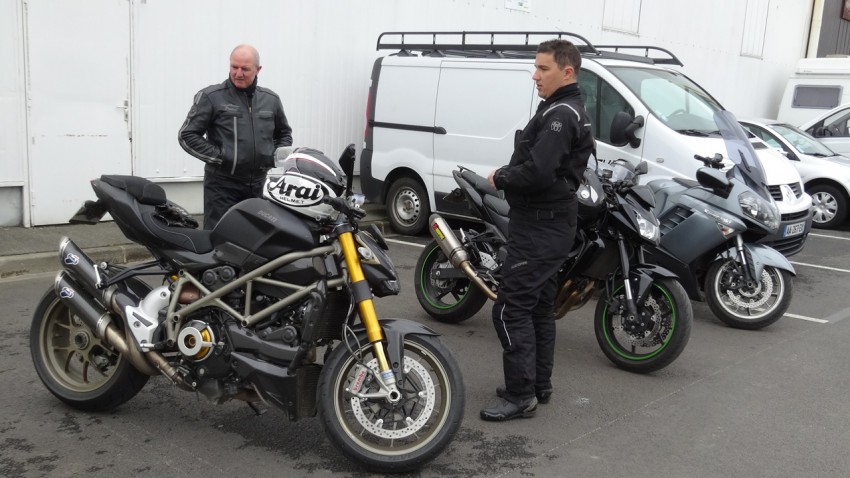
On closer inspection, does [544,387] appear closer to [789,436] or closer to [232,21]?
[789,436]

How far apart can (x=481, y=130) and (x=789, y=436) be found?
5403 millimetres

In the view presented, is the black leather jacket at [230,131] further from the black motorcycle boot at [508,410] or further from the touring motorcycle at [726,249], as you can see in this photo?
the touring motorcycle at [726,249]

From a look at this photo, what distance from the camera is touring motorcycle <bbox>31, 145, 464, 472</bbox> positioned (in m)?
3.77

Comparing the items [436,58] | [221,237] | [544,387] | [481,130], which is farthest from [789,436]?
[436,58]

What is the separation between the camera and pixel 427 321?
6633mm

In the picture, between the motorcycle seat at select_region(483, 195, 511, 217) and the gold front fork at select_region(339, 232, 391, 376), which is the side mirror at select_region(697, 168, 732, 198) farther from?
the gold front fork at select_region(339, 232, 391, 376)

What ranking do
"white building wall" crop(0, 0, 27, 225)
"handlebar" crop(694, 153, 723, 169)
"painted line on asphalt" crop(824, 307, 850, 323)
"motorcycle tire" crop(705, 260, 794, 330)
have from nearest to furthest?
"motorcycle tire" crop(705, 260, 794, 330) < "handlebar" crop(694, 153, 723, 169) < "painted line on asphalt" crop(824, 307, 850, 323) < "white building wall" crop(0, 0, 27, 225)

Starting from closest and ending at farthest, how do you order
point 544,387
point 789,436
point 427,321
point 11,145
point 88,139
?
point 789,436, point 544,387, point 427,321, point 11,145, point 88,139

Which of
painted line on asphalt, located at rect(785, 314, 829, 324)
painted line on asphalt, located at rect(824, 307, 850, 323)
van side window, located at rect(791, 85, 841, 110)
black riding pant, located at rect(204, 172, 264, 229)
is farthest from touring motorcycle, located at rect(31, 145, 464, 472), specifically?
van side window, located at rect(791, 85, 841, 110)

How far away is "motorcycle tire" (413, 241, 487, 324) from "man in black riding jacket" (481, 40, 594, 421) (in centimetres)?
169

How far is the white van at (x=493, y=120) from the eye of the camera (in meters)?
8.20

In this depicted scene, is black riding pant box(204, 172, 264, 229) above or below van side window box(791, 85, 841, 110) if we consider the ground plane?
below

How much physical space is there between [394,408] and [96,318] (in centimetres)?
151

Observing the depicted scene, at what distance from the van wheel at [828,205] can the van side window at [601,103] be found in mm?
5754
